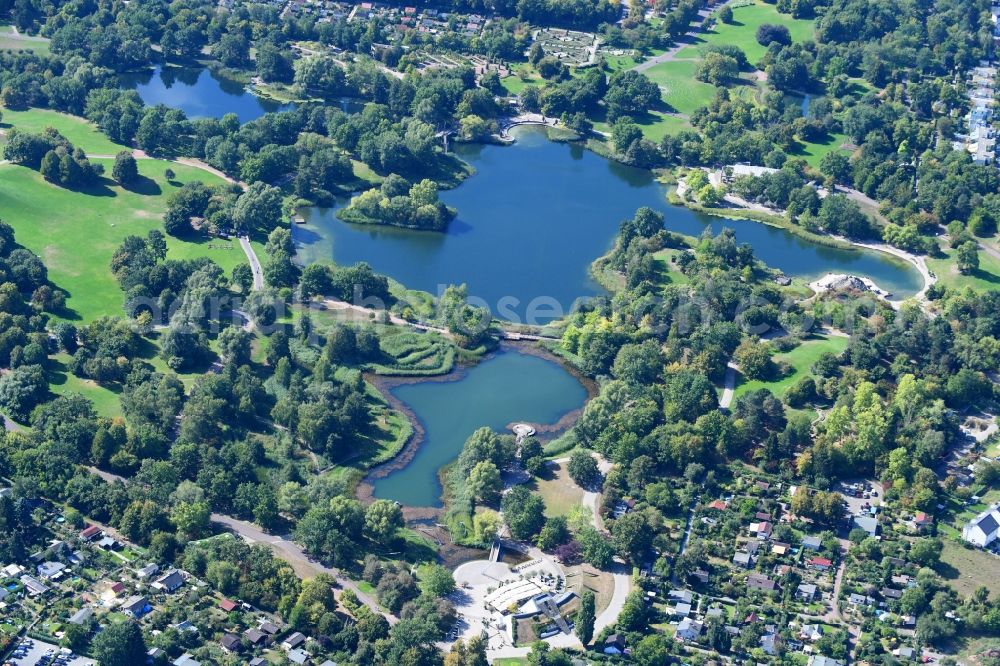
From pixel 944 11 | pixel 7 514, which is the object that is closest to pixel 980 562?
pixel 7 514

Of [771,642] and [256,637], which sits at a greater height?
[771,642]

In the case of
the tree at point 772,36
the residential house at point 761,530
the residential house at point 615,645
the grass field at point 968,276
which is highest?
the tree at point 772,36

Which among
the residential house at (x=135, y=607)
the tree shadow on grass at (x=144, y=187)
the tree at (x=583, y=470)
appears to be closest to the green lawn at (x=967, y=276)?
the tree at (x=583, y=470)

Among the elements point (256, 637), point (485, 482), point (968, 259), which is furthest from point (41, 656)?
A: point (968, 259)

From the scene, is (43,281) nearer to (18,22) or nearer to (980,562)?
(18,22)

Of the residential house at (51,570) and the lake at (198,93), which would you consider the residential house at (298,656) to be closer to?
the residential house at (51,570)

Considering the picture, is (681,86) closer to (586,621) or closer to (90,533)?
(586,621)
